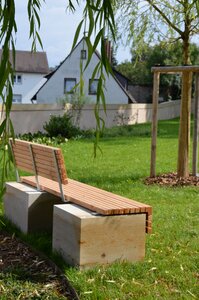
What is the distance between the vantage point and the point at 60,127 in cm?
2298

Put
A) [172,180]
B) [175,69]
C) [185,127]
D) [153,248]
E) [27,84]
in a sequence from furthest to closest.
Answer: [27,84]
[185,127]
[172,180]
[175,69]
[153,248]

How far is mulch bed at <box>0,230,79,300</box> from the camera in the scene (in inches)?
196

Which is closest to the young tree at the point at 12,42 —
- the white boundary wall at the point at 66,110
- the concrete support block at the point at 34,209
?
the concrete support block at the point at 34,209

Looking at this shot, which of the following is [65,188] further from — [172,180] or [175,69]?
[175,69]

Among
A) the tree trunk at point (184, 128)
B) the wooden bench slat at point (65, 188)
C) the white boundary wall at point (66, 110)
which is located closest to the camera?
the wooden bench slat at point (65, 188)

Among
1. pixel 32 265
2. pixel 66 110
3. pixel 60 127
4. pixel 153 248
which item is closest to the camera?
pixel 32 265

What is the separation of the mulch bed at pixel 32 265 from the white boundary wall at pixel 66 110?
12.5m

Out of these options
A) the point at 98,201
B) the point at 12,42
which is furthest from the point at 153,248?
the point at 12,42

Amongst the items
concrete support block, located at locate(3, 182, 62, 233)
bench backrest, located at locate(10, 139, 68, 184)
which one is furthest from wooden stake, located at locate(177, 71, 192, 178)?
concrete support block, located at locate(3, 182, 62, 233)

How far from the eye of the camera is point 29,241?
638 cm

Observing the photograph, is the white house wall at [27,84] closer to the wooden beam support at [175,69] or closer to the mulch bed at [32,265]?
the wooden beam support at [175,69]

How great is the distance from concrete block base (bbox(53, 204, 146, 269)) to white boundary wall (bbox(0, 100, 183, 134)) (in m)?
13.0

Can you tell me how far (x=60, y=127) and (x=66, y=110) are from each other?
3.24 m

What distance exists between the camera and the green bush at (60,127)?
23.0 metres
